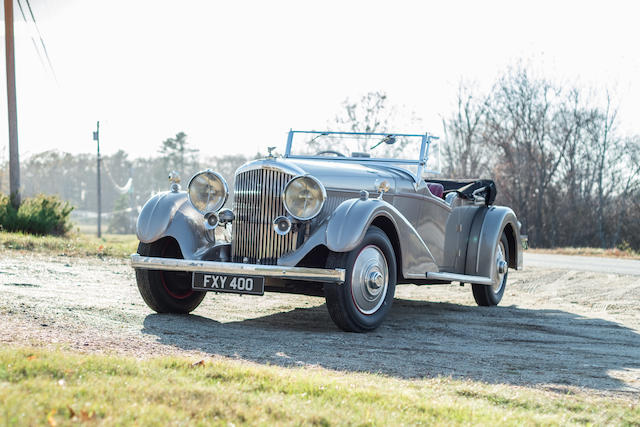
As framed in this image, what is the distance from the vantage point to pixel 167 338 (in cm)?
554

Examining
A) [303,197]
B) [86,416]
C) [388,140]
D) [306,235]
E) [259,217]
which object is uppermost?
[388,140]

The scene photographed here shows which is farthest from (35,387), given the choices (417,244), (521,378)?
(417,244)

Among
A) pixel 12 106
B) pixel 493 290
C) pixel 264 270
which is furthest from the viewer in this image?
pixel 12 106

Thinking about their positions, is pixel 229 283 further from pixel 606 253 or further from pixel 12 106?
pixel 606 253

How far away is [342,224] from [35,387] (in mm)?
3169

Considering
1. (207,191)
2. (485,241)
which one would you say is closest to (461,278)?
(485,241)

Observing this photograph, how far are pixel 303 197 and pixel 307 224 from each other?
26cm

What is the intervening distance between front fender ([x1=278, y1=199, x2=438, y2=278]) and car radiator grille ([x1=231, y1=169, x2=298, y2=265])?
27 cm

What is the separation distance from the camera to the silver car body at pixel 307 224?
6.14 metres

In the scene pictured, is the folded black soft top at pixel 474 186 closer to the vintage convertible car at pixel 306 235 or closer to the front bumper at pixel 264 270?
the vintage convertible car at pixel 306 235

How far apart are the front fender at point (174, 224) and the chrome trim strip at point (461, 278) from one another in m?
2.15

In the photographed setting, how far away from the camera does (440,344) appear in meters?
6.04

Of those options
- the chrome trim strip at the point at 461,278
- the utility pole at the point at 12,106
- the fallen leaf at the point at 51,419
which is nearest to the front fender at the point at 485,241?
the chrome trim strip at the point at 461,278

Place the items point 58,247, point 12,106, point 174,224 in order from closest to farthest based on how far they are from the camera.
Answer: point 174,224 → point 58,247 → point 12,106
